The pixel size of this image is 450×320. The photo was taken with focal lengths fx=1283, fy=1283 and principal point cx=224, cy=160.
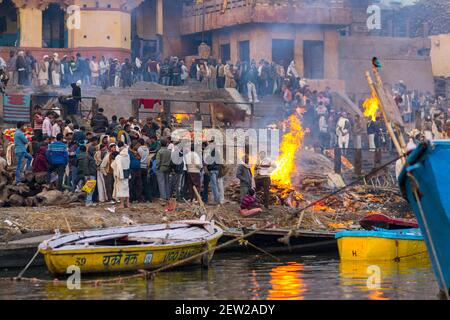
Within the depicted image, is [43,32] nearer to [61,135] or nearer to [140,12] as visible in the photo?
[140,12]

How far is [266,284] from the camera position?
23500mm

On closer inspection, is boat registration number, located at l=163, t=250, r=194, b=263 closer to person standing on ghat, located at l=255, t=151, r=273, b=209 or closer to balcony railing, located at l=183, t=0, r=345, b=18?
person standing on ghat, located at l=255, t=151, r=273, b=209

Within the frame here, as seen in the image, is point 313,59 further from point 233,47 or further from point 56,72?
point 56,72

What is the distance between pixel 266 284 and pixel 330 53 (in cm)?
2831

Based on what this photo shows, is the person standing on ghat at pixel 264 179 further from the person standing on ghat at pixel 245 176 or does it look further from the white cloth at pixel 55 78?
the white cloth at pixel 55 78

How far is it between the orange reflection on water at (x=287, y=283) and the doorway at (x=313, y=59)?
24771mm

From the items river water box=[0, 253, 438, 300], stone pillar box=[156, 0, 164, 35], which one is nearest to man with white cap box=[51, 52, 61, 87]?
stone pillar box=[156, 0, 164, 35]

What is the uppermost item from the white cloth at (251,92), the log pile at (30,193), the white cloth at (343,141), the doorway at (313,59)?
the doorway at (313,59)

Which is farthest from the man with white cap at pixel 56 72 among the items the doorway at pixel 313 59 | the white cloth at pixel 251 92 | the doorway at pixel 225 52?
the doorway at pixel 313 59

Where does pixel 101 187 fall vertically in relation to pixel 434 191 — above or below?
below

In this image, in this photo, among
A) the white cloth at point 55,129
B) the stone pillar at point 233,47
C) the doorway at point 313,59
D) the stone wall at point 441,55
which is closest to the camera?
the white cloth at point 55,129

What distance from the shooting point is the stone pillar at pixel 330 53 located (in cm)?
5072

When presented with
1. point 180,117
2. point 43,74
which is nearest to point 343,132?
point 180,117

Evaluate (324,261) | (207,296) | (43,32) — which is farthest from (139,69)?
(207,296)
